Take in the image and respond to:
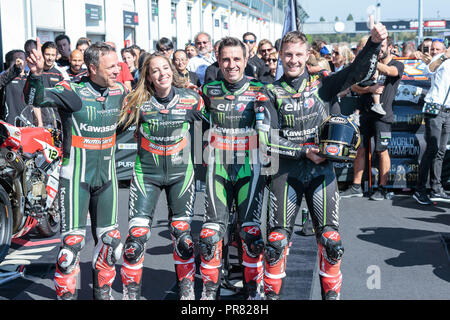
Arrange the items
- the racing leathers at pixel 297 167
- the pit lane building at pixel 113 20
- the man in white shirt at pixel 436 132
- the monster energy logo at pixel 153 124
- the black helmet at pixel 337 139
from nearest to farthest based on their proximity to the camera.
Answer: the black helmet at pixel 337 139
the racing leathers at pixel 297 167
the monster energy logo at pixel 153 124
the man in white shirt at pixel 436 132
the pit lane building at pixel 113 20

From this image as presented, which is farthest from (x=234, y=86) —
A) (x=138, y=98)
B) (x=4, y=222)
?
(x=4, y=222)

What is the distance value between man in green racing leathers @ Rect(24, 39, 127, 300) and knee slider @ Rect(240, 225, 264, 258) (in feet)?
3.31

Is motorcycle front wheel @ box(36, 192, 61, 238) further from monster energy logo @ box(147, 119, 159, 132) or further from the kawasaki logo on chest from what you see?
monster energy logo @ box(147, 119, 159, 132)

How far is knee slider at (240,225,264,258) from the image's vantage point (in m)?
4.54

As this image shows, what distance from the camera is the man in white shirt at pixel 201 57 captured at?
9.28 m

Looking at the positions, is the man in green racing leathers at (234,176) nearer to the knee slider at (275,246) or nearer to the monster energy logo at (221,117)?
the monster energy logo at (221,117)

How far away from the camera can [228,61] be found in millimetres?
4617

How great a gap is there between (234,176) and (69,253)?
4.67 feet

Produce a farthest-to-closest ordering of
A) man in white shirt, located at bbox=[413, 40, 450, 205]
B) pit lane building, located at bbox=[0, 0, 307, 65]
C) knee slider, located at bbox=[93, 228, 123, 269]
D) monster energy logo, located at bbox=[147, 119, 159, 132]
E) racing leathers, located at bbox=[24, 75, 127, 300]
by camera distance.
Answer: pit lane building, located at bbox=[0, 0, 307, 65] → man in white shirt, located at bbox=[413, 40, 450, 205] → monster energy logo, located at bbox=[147, 119, 159, 132] → knee slider, located at bbox=[93, 228, 123, 269] → racing leathers, located at bbox=[24, 75, 127, 300]

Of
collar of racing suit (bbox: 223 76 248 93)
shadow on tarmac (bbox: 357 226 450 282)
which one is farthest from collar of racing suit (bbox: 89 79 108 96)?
shadow on tarmac (bbox: 357 226 450 282)

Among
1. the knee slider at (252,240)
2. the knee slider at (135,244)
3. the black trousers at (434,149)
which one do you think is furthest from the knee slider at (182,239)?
the black trousers at (434,149)

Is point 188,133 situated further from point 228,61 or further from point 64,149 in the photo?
point 64,149

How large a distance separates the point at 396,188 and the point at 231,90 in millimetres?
5217

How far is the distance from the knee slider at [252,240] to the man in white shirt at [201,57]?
4.90 meters
